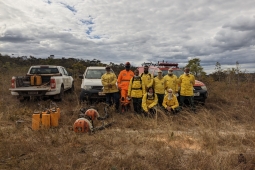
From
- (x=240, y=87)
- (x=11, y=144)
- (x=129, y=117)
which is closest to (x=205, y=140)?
(x=129, y=117)

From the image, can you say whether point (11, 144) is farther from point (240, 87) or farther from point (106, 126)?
point (240, 87)

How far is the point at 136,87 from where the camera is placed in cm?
794

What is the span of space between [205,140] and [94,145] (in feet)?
8.12

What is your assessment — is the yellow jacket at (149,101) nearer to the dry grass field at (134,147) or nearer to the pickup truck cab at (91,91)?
the dry grass field at (134,147)

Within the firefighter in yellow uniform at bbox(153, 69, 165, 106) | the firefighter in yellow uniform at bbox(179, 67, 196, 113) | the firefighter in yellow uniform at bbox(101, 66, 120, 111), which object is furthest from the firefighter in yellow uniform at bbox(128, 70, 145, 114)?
the firefighter in yellow uniform at bbox(179, 67, 196, 113)

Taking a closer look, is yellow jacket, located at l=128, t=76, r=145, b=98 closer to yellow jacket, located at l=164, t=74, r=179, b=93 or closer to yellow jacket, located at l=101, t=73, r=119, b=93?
yellow jacket, located at l=101, t=73, r=119, b=93

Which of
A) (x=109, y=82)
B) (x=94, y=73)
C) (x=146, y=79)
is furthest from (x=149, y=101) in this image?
(x=94, y=73)

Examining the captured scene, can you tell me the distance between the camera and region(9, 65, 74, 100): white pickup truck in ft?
29.7

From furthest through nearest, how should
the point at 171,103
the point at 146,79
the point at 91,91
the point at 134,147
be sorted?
the point at 91,91
the point at 146,79
the point at 171,103
the point at 134,147

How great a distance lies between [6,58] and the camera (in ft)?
123

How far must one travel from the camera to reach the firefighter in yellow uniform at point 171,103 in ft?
25.0

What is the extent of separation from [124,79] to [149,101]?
1421 millimetres

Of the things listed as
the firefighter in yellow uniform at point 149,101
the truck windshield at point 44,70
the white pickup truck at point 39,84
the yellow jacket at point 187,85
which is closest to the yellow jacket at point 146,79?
the firefighter in yellow uniform at point 149,101

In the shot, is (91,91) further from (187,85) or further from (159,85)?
(187,85)
